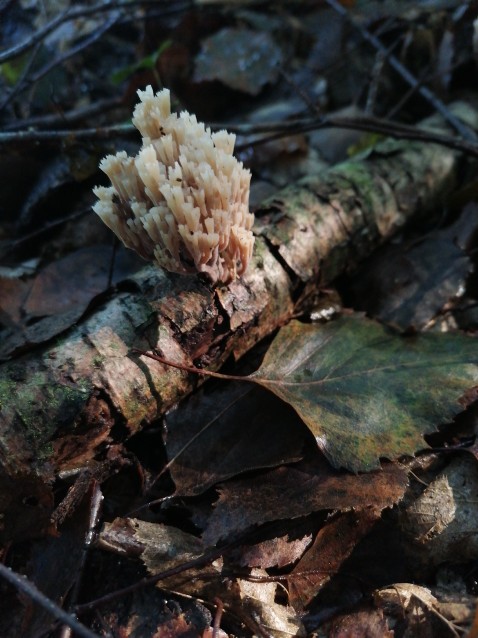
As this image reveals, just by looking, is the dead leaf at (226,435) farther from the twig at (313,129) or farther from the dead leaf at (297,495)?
the twig at (313,129)

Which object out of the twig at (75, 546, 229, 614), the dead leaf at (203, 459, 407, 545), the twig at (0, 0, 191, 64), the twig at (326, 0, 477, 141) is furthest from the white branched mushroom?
the twig at (326, 0, 477, 141)

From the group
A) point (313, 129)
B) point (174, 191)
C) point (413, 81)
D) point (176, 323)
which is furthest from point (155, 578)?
point (413, 81)

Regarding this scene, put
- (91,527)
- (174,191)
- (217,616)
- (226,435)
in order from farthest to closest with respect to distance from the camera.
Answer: (226,435)
(174,191)
(91,527)
(217,616)

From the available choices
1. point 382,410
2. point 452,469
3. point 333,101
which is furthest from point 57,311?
point 333,101

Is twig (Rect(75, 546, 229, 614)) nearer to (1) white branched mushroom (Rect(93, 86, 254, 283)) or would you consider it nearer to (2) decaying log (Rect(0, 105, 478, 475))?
(2) decaying log (Rect(0, 105, 478, 475))

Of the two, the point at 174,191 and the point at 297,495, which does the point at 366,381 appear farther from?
the point at 174,191

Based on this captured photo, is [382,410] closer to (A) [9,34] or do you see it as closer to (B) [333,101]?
(B) [333,101]

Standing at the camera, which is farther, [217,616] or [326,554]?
[326,554]
